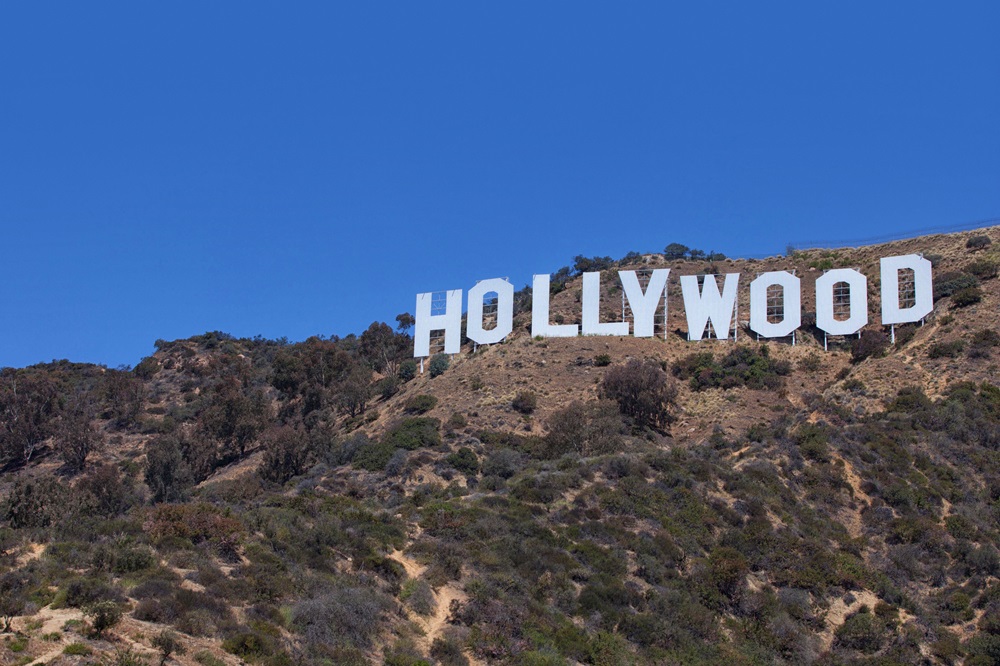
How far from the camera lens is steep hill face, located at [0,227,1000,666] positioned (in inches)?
947

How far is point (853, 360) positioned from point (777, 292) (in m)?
9.53

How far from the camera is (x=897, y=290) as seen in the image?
55.7 m

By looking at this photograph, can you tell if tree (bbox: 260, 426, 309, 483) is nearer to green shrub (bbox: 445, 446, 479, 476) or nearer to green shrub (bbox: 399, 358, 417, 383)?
green shrub (bbox: 445, 446, 479, 476)

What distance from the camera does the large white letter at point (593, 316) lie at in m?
59.1

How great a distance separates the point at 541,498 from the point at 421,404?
61.3 feet

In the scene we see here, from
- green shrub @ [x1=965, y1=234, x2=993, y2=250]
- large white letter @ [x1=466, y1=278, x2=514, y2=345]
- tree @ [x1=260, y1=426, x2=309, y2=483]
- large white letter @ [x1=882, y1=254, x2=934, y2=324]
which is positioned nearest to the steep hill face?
tree @ [x1=260, y1=426, x2=309, y2=483]

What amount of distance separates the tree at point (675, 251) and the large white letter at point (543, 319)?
19.0m

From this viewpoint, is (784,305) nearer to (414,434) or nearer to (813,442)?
(813,442)

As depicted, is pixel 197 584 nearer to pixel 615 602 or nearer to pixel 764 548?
pixel 615 602

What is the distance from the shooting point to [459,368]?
59.7 meters

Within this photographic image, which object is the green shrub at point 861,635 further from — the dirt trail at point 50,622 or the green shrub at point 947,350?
the green shrub at point 947,350

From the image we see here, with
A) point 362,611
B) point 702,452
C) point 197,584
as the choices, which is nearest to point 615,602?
point 362,611

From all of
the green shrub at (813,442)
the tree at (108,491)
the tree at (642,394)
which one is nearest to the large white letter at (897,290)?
the tree at (642,394)

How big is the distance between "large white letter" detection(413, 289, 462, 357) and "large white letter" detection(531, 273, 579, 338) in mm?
4229
